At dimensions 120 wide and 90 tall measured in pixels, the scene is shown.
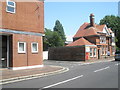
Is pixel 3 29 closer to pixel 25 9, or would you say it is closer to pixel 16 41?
pixel 16 41

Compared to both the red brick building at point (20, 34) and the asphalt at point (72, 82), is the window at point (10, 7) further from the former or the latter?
the asphalt at point (72, 82)

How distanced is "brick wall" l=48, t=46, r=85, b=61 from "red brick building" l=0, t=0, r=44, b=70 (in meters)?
17.1

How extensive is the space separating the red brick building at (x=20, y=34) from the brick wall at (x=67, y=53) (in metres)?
17.1

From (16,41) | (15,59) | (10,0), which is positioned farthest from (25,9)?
(15,59)

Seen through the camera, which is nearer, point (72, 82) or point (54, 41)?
point (72, 82)

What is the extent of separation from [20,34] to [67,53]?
72.8 ft

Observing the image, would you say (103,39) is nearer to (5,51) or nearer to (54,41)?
(54,41)

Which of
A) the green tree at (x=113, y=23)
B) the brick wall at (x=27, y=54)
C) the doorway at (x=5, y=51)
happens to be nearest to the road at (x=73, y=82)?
the brick wall at (x=27, y=54)

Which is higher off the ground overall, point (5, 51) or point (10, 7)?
point (10, 7)

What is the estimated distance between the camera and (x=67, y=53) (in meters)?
39.9

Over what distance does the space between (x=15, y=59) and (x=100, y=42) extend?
2960cm

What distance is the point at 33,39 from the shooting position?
786 inches

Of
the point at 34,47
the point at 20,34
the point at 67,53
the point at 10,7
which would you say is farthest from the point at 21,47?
the point at 67,53

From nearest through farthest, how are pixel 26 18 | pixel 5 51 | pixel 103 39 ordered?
pixel 5 51, pixel 26 18, pixel 103 39
